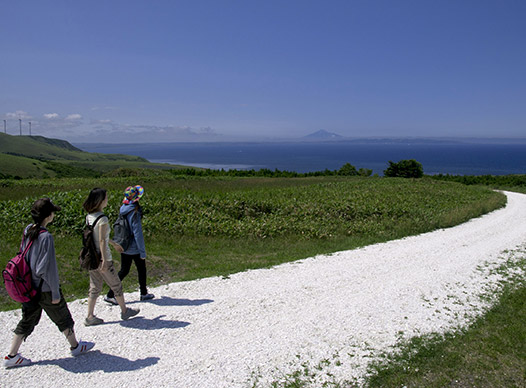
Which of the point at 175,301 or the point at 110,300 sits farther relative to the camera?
the point at 175,301

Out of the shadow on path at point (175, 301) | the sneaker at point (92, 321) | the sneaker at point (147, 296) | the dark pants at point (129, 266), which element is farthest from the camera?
the sneaker at point (147, 296)

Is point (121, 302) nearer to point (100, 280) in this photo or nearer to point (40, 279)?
point (100, 280)

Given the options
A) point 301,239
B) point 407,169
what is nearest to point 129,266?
point 301,239

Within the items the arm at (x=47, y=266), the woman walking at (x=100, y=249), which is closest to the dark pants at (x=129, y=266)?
the woman walking at (x=100, y=249)

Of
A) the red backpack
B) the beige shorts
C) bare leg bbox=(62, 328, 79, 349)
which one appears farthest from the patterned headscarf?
bare leg bbox=(62, 328, 79, 349)

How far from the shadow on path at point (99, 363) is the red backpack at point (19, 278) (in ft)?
3.96

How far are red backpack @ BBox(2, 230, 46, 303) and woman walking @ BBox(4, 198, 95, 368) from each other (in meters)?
0.07

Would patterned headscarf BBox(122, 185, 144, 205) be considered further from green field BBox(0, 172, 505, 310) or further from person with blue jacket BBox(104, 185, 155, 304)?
green field BBox(0, 172, 505, 310)

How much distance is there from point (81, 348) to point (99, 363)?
43 centimetres

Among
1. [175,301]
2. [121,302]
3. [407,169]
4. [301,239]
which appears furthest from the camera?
[407,169]

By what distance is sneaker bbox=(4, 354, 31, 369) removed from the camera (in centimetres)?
515

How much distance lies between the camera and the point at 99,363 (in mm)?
5402

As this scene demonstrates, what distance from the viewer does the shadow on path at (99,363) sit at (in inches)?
207

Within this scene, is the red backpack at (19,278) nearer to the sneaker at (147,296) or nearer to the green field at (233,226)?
the sneaker at (147,296)
